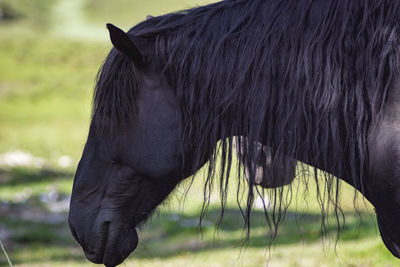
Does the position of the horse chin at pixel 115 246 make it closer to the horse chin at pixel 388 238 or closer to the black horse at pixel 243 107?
the black horse at pixel 243 107

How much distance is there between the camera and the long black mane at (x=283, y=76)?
8.80ft

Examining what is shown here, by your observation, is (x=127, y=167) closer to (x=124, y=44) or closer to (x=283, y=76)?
(x=124, y=44)

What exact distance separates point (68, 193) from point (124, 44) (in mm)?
10488

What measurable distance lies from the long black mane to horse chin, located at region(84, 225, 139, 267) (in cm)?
54

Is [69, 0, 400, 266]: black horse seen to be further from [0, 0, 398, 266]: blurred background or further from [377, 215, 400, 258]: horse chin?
[0, 0, 398, 266]: blurred background

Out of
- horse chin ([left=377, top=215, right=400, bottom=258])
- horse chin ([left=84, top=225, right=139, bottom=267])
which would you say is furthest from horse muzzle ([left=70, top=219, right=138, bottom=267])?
horse chin ([left=377, top=215, right=400, bottom=258])

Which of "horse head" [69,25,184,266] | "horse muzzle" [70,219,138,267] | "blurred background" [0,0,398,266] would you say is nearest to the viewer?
"horse head" [69,25,184,266]

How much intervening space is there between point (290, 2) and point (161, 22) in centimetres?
66

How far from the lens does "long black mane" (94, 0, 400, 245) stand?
106 inches

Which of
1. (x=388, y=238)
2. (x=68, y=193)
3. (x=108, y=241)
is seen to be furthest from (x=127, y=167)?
(x=68, y=193)

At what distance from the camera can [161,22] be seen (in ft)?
10.1

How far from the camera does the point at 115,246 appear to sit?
3.13m

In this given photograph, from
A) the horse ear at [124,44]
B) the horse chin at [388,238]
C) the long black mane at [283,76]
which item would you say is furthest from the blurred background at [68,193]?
the horse ear at [124,44]

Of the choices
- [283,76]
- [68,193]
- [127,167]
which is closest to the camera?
[283,76]
